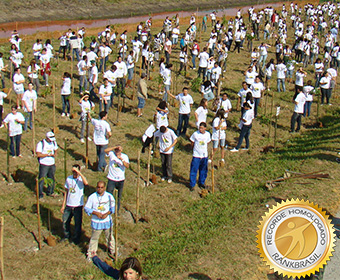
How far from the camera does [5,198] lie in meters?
12.7

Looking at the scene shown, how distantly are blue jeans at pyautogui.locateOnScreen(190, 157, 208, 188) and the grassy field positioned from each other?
49cm

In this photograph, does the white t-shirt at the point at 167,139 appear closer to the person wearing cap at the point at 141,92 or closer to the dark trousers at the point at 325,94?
the person wearing cap at the point at 141,92

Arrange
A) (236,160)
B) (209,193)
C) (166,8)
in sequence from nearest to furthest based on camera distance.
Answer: (209,193) → (236,160) → (166,8)

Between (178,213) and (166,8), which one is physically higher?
(166,8)

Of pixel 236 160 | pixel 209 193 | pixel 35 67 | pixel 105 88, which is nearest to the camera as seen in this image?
pixel 209 193

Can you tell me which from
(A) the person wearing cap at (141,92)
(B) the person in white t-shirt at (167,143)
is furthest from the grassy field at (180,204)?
(B) the person in white t-shirt at (167,143)

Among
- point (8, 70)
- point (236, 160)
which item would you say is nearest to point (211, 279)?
point (236, 160)

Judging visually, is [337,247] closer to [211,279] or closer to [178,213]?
[211,279]

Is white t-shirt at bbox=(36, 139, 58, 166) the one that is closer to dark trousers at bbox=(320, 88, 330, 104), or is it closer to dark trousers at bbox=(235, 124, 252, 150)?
dark trousers at bbox=(235, 124, 252, 150)

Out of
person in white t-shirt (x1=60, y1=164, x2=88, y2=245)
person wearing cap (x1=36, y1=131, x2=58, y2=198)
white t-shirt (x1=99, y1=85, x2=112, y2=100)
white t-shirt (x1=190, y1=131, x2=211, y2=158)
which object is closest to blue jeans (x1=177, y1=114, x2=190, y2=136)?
white t-shirt (x1=99, y1=85, x2=112, y2=100)

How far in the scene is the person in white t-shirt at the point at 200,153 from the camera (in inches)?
518

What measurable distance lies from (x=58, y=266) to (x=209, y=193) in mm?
5263

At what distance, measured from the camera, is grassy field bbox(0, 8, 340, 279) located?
10055 mm

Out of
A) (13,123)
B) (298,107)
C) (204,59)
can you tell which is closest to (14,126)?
(13,123)
